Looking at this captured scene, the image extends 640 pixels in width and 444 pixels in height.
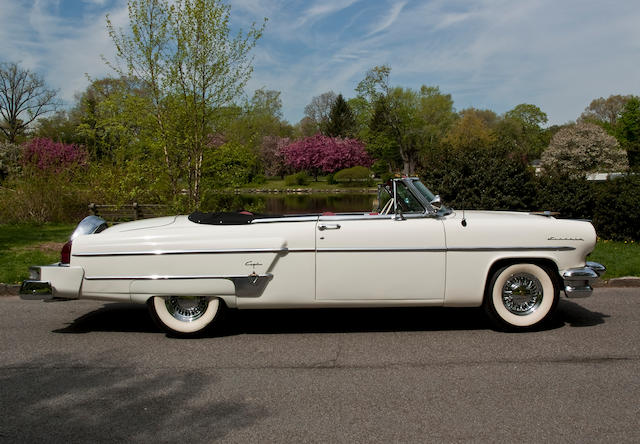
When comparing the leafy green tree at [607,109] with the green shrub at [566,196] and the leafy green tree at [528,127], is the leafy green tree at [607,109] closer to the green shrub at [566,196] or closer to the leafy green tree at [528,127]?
the leafy green tree at [528,127]

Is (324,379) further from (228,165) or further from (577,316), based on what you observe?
(228,165)

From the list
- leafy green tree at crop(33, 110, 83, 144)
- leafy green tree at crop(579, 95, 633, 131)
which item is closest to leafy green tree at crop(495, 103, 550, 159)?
leafy green tree at crop(579, 95, 633, 131)

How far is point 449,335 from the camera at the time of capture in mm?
5195

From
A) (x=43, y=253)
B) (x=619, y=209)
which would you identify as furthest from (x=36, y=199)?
(x=619, y=209)

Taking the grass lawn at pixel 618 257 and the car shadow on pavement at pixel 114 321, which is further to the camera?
the grass lawn at pixel 618 257

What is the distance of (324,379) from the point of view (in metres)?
4.09

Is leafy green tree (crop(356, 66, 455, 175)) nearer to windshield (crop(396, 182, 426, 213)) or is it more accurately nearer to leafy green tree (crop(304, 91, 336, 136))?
leafy green tree (crop(304, 91, 336, 136))

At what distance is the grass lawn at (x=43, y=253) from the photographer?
7.96 metres

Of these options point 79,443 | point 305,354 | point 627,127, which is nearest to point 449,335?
point 305,354

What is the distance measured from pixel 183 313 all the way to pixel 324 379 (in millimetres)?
1794

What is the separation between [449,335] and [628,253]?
243 inches

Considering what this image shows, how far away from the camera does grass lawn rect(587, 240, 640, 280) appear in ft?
25.8

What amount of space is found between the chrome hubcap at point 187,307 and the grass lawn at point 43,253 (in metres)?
3.71

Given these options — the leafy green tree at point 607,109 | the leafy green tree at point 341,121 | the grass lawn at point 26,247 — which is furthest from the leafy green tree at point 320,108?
the grass lawn at point 26,247
